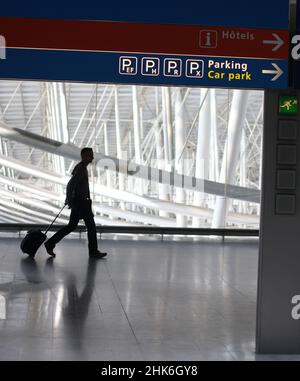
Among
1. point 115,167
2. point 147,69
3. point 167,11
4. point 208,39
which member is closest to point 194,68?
point 208,39

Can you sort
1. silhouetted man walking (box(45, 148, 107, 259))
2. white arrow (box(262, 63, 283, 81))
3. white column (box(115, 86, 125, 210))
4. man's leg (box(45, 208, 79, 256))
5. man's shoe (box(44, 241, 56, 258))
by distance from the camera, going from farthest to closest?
white column (box(115, 86, 125, 210))
man's shoe (box(44, 241, 56, 258))
man's leg (box(45, 208, 79, 256))
silhouetted man walking (box(45, 148, 107, 259))
white arrow (box(262, 63, 283, 81))

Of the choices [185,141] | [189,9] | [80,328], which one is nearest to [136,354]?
[80,328]

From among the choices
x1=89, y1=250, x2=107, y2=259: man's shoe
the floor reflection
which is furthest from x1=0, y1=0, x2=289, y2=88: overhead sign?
x1=89, y1=250, x2=107, y2=259: man's shoe

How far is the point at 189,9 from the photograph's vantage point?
7348 mm

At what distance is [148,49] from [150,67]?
0.16 m

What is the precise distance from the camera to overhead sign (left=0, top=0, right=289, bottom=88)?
7.18 m

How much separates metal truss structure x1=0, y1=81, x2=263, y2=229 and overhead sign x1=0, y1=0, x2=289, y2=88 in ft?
40.4

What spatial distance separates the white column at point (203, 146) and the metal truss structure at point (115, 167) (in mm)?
30

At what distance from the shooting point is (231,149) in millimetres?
20562

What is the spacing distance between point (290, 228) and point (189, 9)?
82.8 inches

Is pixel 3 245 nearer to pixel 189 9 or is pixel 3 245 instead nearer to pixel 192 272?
pixel 192 272

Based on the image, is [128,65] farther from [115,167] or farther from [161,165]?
[161,165]

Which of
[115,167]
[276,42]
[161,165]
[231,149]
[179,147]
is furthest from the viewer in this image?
[179,147]
